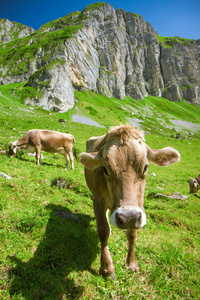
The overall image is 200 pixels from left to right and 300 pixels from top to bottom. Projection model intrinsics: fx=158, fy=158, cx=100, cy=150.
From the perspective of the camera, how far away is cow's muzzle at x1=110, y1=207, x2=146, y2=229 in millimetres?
2480

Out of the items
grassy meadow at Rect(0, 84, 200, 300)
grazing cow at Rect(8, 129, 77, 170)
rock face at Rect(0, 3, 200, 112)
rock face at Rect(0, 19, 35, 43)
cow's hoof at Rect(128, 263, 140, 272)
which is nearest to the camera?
grassy meadow at Rect(0, 84, 200, 300)

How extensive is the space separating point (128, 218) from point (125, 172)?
0.78 meters

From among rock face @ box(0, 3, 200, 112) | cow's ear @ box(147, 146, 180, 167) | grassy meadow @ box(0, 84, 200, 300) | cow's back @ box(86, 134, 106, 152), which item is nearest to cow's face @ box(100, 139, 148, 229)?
cow's ear @ box(147, 146, 180, 167)

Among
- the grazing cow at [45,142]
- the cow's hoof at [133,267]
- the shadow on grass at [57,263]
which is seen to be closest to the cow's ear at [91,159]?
the shadow on grass at [57,263]

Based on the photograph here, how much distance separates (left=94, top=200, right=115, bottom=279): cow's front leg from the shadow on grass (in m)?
0.32

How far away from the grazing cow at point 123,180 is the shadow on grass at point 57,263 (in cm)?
65

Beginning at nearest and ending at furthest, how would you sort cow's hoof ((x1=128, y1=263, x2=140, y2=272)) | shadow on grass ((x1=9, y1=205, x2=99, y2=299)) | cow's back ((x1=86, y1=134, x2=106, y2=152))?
1. shadow on grass ((x1=9, y1=205, x2=99, y2=299))
2. cow's hoof ((x1=128, y1=263, x2=140, y2=272))
3. cow's back ((x1=86, y1=134, x2=106, y2=152))

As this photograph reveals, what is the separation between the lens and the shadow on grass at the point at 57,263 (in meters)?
2.82

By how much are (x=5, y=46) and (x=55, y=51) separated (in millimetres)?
68105

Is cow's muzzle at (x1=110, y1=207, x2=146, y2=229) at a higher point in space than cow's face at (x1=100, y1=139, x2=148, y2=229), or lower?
lower

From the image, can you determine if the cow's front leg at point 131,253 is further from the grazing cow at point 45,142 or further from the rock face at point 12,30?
the rock face at point 12,30

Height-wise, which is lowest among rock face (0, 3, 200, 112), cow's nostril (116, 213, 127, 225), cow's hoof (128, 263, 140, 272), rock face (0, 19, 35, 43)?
cow's hoof (128, 263, 140, 272)

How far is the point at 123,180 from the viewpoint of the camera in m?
2.84

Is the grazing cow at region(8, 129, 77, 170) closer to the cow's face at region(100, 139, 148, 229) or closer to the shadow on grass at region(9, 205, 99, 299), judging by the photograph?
the shadow on grass at region(9, 205, 99, 299)
